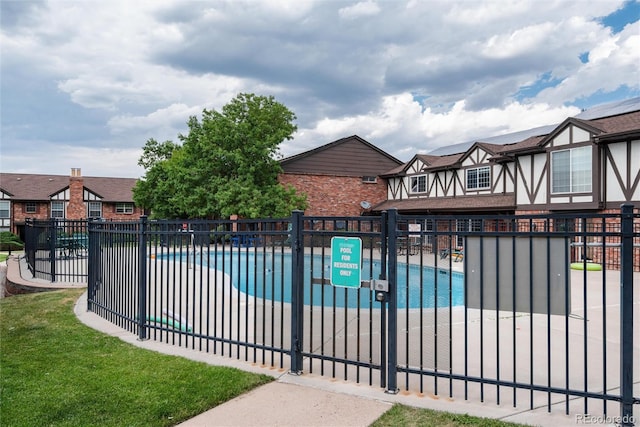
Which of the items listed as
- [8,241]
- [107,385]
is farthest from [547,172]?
[8,241]

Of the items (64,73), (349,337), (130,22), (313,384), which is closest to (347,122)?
(64,73)

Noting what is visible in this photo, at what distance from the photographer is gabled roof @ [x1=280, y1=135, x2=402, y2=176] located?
30.1m

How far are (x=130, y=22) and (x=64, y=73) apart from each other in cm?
595

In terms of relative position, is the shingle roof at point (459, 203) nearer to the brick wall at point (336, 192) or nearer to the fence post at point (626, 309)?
the brick wall at point (336, 192)

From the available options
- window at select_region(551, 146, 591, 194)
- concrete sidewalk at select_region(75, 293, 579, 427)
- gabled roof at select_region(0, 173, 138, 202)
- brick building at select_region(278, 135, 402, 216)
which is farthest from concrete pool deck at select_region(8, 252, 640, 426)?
gabled roof at select_region(0, 173, 138, 202)

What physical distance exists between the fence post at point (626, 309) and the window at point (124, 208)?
44666 millimetres

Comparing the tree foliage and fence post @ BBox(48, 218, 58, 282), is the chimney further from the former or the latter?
fence post @ BBox(48, 218, 58, 282)

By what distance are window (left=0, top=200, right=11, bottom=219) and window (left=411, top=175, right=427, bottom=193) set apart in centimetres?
3610

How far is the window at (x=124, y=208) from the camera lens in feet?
139

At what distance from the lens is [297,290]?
189 inches

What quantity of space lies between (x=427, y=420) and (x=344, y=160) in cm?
2844

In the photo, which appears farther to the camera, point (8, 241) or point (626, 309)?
point (8, 241)

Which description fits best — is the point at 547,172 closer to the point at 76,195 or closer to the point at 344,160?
the point at 344,160

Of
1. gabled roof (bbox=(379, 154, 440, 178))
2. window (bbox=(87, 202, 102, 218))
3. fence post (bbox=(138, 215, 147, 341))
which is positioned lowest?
fence post (bbox=(138, 215, 147, 341))
